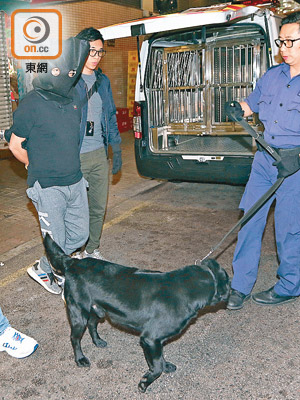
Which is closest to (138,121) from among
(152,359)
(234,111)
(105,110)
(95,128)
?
(105,110)

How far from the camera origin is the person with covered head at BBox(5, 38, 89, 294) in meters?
2.92

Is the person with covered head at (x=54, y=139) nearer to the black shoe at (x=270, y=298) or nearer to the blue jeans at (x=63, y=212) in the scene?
the blue jeans at (x=63, y=212)

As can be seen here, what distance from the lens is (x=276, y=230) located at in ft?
10.9

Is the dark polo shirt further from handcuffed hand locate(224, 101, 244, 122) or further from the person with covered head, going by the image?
handcuffed hand locate(224, 101, 244, 122)

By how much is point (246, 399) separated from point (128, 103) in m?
12.1

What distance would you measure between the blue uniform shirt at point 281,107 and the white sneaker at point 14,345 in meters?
2.26

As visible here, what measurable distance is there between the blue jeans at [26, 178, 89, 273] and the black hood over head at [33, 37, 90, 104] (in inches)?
25.6

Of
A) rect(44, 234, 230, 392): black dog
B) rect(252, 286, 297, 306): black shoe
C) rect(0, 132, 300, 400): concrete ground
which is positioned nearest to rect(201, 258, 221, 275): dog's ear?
rect(44, 234, 230, 392): black dog

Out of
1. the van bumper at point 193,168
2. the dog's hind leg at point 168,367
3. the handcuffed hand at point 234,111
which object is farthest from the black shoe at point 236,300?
the van bumper at point 193,168

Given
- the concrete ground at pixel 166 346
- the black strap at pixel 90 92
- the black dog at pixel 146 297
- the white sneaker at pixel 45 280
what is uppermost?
the black strap at pixel 90 92

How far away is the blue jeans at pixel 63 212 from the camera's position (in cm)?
313

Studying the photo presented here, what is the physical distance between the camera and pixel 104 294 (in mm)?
2498

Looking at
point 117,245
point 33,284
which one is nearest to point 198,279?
point 33,284

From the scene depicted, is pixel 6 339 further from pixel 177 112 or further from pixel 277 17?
pixel 177 112
